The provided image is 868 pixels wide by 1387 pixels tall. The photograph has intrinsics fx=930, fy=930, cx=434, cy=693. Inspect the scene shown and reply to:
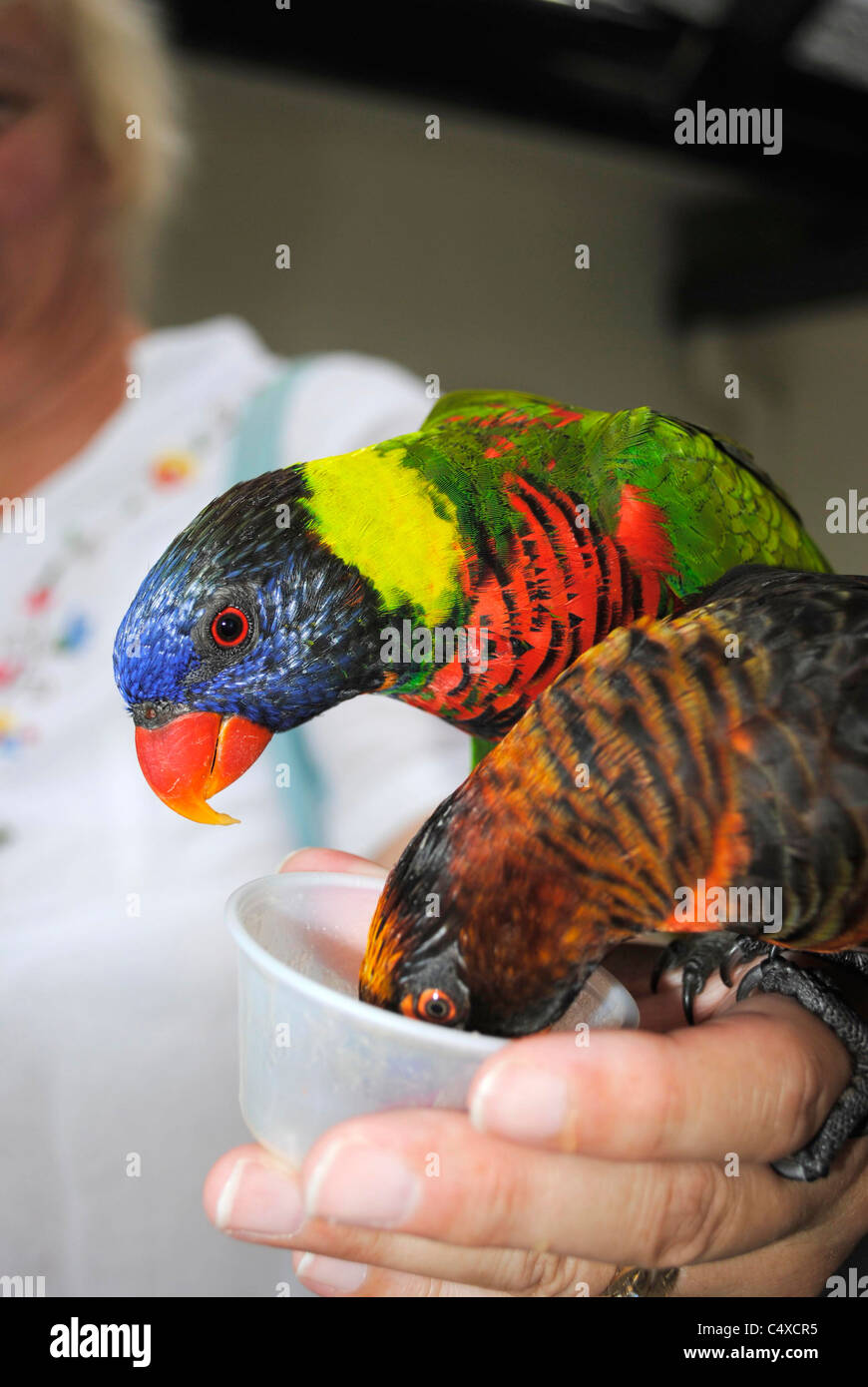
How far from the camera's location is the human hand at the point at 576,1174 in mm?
525

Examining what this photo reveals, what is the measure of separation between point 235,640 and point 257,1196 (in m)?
0.38

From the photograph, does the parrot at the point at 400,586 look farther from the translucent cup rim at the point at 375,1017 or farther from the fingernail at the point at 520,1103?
the fingernail at the point at 520,1103

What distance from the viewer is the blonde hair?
1.42 metres

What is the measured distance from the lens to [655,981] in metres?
0.90

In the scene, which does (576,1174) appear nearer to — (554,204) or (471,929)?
Result: (471,929)

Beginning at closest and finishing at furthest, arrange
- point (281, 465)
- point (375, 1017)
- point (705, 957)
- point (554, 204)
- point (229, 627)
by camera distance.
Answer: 1. point (375, 1017)
2. point (229, 627)
3. point (705, 957)
4. point (281, 465)
5. point (554, 204)

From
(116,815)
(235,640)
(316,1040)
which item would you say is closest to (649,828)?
(316,1040)

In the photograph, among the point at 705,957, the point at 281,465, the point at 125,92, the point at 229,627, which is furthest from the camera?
the point at 125,92

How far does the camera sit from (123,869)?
1.32m

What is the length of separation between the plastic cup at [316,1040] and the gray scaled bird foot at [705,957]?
0.71 ft

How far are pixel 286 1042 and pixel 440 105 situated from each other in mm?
2971

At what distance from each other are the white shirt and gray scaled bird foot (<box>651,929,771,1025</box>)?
0.49 m
